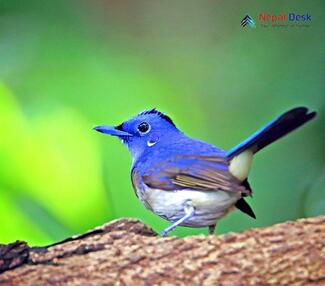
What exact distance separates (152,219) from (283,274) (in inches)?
20.8

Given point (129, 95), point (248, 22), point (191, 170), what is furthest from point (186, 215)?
point (248, 22)

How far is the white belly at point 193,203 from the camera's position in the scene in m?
1.82

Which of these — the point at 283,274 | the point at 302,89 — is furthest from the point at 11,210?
the point at 302,89

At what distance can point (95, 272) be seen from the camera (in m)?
1.59

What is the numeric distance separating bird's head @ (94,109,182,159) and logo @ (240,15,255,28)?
47 centimetres

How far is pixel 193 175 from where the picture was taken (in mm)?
1818

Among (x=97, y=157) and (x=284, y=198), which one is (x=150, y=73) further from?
(x=284, y=198)

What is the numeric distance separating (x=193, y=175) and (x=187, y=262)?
1.09 ft

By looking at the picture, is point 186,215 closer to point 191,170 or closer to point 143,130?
point 191,170

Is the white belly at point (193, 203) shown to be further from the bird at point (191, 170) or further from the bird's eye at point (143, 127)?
the bird's eye at point (143, 127)

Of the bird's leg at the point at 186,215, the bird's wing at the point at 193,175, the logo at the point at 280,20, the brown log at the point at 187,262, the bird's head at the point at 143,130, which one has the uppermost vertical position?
the logo at the point at 280,20

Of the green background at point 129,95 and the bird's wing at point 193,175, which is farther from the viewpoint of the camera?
the green background at point 129,95

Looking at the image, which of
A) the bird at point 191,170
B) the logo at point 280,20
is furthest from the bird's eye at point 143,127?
the logo at point 280,20

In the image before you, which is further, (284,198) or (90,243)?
(284,198)
